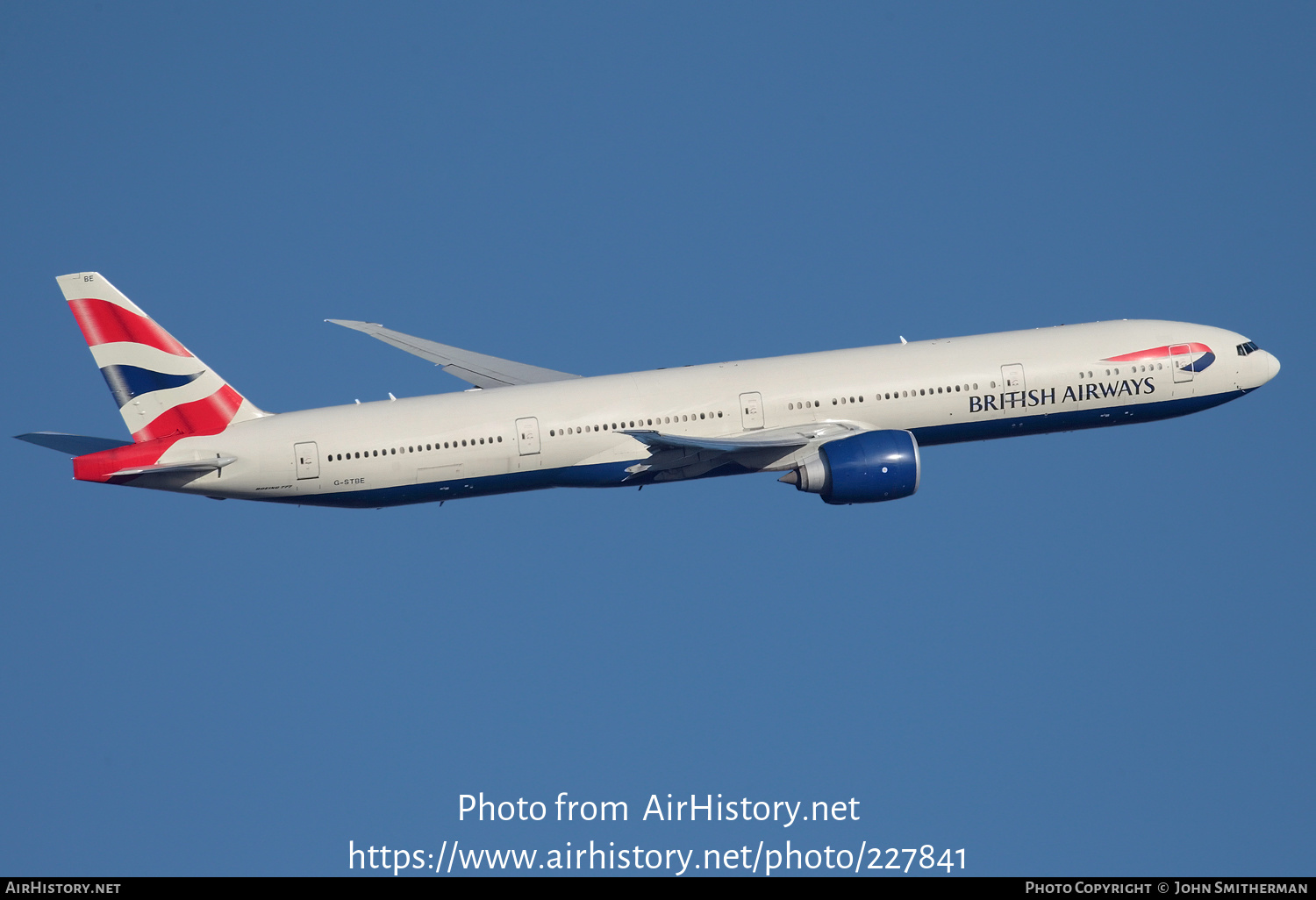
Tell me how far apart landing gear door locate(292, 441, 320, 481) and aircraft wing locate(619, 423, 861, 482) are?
1007 cm

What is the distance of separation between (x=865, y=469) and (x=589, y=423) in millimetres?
9189

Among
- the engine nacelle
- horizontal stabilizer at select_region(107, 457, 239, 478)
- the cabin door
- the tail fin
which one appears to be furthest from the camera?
the cabin door

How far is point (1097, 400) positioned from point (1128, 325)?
3.34 meters

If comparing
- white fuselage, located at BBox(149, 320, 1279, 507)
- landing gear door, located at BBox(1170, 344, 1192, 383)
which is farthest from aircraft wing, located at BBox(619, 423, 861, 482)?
landing gear door, located at BBox(1170, 344, 1192, 383)

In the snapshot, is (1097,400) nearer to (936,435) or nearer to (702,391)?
(936,435)

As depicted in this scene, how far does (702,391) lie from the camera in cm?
5366

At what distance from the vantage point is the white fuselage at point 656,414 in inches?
2073

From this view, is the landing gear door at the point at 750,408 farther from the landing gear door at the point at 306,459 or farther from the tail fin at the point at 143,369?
the tail fin at the point at 143,369

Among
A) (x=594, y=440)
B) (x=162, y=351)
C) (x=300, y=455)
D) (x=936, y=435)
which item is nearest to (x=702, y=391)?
(x=594, y=440)

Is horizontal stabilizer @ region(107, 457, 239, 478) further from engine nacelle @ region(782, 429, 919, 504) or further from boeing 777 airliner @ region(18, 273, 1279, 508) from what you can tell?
engine nacelle @ region(782, 429, 919, 504)

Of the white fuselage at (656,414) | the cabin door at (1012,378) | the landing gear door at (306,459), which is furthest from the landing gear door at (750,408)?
the landing gear door at (306,459)

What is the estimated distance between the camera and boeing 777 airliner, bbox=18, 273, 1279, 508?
52188 millimetres

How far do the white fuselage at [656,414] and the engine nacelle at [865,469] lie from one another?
1387 millimetres

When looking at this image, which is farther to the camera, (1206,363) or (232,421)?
(1206,363)
